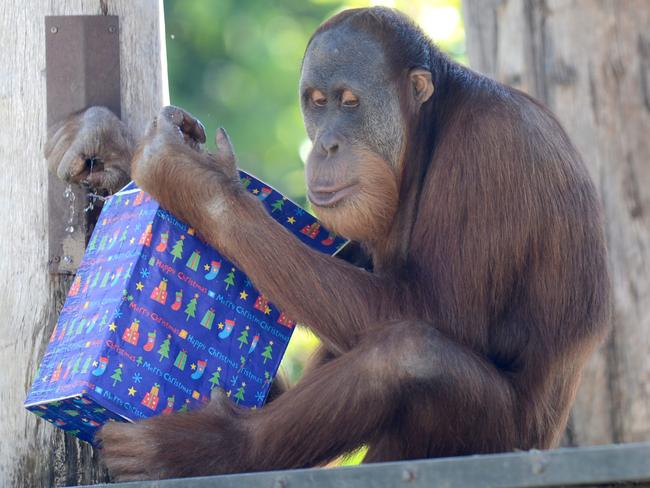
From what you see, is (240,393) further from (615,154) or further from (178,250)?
(615,154)

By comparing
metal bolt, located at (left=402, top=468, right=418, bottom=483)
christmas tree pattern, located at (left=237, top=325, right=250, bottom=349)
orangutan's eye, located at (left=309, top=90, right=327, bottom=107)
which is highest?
orangutan's eye, located at (left=309, top=90, right=327, bottom=107)

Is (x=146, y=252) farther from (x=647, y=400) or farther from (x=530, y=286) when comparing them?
(x=647, y=400)

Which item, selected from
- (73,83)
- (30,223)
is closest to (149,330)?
(30,223)

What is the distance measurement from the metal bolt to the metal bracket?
1755 millimetres

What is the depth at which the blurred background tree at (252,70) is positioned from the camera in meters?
15.3

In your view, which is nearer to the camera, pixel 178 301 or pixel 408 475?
pixel 408 475

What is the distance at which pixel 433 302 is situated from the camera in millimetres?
4070

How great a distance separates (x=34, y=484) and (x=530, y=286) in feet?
6.07

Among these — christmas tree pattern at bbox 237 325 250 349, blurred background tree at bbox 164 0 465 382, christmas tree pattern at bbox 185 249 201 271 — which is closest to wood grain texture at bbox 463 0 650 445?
christmas tree pattern at bbox 237 325 250 349

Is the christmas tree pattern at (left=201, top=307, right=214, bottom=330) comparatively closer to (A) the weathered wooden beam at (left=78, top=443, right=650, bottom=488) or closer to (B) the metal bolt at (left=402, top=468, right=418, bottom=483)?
(A) the weathered wooden beam at (left=78, top=443, right=650, bottom=488)

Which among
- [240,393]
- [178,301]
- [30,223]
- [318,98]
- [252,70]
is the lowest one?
[252,70]

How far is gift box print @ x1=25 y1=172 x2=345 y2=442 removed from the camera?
3.68 metres

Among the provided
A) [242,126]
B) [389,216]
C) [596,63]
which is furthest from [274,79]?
[389,216]

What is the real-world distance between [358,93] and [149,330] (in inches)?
51.9
